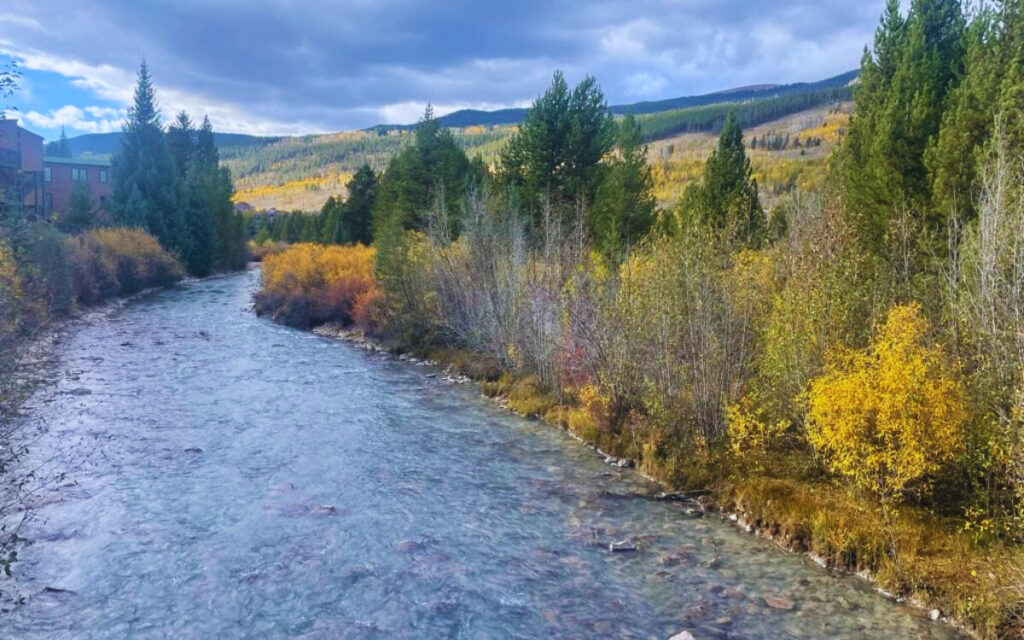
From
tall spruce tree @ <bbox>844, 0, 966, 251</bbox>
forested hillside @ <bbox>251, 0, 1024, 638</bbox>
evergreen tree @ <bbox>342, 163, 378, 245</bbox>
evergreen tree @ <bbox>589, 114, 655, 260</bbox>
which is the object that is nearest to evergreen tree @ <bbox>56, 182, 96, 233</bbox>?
evergreen tree @ <bbox>342, 163, 378, 245</bbox>

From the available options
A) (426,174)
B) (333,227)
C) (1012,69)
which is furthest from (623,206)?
(333,227)

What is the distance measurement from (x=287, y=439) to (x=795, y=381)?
11684 millimetres

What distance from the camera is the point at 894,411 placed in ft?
33.4

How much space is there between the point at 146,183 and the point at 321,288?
28.8m

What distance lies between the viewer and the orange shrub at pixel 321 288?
3684cm

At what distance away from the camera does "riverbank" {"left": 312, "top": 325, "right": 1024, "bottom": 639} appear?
8961 millimetres

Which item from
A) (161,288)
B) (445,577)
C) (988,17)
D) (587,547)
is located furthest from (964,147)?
(161,288)

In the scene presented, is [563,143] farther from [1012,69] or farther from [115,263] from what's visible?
[115,263]

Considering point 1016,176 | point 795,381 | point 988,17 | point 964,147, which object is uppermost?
point 988,17

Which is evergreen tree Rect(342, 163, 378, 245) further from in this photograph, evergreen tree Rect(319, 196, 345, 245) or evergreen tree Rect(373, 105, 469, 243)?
evergreen tree Rect(373, 105, 469, 243)

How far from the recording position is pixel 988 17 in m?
20.1

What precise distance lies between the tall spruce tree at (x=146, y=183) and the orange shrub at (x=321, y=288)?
17635 millimetres

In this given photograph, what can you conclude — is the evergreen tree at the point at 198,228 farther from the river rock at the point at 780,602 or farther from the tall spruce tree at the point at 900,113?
the river rock at the point at 780,602

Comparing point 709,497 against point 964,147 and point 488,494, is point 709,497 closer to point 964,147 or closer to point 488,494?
point 488,494
